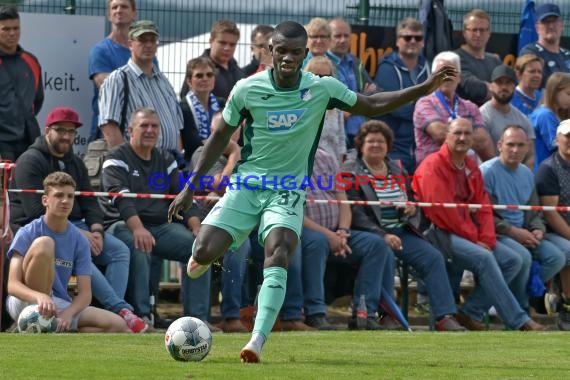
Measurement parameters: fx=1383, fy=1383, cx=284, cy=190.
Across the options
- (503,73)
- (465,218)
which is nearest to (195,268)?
(465,218)

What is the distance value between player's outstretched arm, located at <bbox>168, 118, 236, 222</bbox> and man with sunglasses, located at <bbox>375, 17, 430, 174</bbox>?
6595 mm

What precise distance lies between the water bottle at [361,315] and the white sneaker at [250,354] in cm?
510

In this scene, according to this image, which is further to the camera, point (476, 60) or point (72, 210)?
point (476, 60)

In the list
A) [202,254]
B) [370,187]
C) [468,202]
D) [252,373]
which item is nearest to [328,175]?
[370,187]

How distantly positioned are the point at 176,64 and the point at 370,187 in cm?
353

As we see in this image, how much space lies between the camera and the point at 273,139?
10.6 metres

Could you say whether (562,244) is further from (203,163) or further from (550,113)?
(203,163)

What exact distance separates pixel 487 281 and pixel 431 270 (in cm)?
65

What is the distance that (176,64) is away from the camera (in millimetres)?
17703

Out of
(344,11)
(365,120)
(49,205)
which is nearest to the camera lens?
(49,205)

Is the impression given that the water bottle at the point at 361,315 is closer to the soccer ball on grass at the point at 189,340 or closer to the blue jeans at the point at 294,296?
the blue jeans at the point at 294,296

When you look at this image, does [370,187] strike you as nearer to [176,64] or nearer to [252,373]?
[176,64]

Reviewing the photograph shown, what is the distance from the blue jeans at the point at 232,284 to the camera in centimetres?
1445

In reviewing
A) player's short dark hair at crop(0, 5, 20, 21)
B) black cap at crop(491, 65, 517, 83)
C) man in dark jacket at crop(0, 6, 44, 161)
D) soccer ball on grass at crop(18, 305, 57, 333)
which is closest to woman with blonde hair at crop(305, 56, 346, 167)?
black cap at crop(491, 65, 517, 83)
